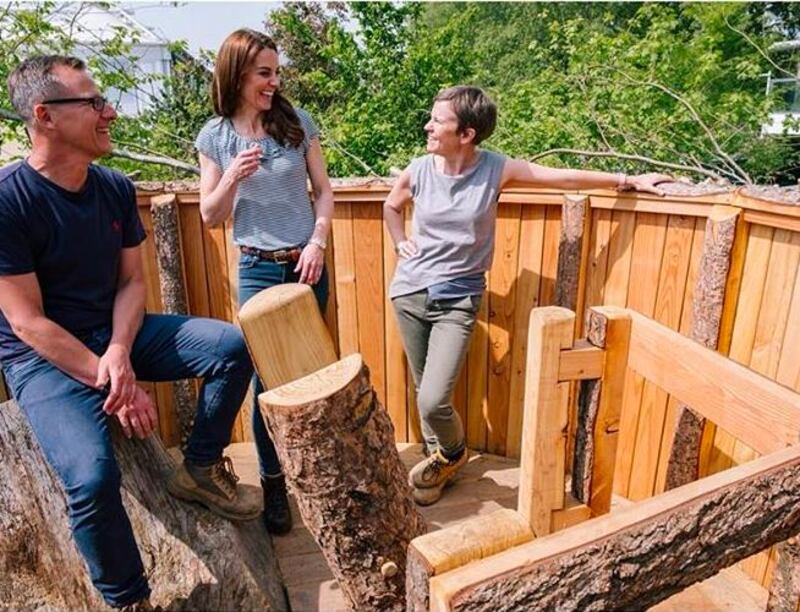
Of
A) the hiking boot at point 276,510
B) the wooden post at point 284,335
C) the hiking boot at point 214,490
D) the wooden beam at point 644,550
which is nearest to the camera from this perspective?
the wooden beam at point 644,550

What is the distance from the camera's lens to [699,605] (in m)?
2.08

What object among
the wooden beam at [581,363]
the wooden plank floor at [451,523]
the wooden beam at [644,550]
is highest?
the wooden beam at [581,363]

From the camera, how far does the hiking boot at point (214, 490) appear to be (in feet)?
6.21

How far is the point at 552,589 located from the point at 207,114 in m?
9.22

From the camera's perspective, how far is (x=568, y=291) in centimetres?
254

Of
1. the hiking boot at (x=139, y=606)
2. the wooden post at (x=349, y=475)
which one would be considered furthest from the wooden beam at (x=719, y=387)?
the hiking boot at (x=139, y=606)

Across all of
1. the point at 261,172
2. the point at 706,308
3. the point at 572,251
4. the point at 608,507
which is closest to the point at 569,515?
the point at 608,507

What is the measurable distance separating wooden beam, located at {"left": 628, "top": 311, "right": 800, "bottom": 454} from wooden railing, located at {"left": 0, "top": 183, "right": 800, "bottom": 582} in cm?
60

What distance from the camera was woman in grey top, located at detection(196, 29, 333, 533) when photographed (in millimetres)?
1987

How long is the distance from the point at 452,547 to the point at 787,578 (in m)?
0.98

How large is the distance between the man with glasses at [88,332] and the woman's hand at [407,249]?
84cm

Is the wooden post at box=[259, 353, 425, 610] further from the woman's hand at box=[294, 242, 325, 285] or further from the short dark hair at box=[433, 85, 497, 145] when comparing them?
the short dark hair at box=[433, 85, 497, 145]

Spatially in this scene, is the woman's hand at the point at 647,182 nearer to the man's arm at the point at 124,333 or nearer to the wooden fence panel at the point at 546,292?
the wooden fence panel at the point at 546,292

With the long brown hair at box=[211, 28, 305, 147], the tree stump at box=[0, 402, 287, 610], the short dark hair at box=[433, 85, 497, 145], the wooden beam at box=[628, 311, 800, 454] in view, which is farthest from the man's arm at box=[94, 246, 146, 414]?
the wooden beam at box=[628, 311, 800, 454]
